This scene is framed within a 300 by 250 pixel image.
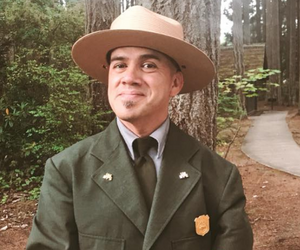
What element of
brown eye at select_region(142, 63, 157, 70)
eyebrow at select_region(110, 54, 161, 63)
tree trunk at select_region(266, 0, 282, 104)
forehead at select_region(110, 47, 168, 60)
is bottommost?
brown eye at select_region(142, 63, 157, 70)

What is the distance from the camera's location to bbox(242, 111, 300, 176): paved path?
8.53 m

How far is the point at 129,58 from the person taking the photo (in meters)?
1.97

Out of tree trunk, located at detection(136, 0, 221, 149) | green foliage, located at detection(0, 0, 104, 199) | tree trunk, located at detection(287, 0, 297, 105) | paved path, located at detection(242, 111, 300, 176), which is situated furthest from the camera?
tree trunk, located at detection(287, 0, 297, 105)

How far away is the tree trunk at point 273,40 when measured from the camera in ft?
87.8

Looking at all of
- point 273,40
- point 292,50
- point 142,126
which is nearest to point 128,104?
point 142,126

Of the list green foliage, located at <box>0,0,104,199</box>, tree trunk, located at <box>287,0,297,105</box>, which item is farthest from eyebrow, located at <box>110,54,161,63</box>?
tree trunk, located at <box>287,0,297,105</box>

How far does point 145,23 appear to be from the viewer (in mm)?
1953

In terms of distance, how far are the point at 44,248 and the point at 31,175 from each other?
5229 mm

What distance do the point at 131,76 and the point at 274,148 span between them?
9.43m

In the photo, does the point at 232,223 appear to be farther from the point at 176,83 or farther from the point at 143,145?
the point at 176,83

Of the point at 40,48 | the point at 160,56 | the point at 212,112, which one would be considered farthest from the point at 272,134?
the point at 160,56

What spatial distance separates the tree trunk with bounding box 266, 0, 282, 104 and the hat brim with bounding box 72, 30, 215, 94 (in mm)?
25806

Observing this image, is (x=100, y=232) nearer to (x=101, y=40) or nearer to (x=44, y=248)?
(x=44, y=248)

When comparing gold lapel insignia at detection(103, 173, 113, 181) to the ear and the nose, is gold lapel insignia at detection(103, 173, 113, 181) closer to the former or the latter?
the nose
